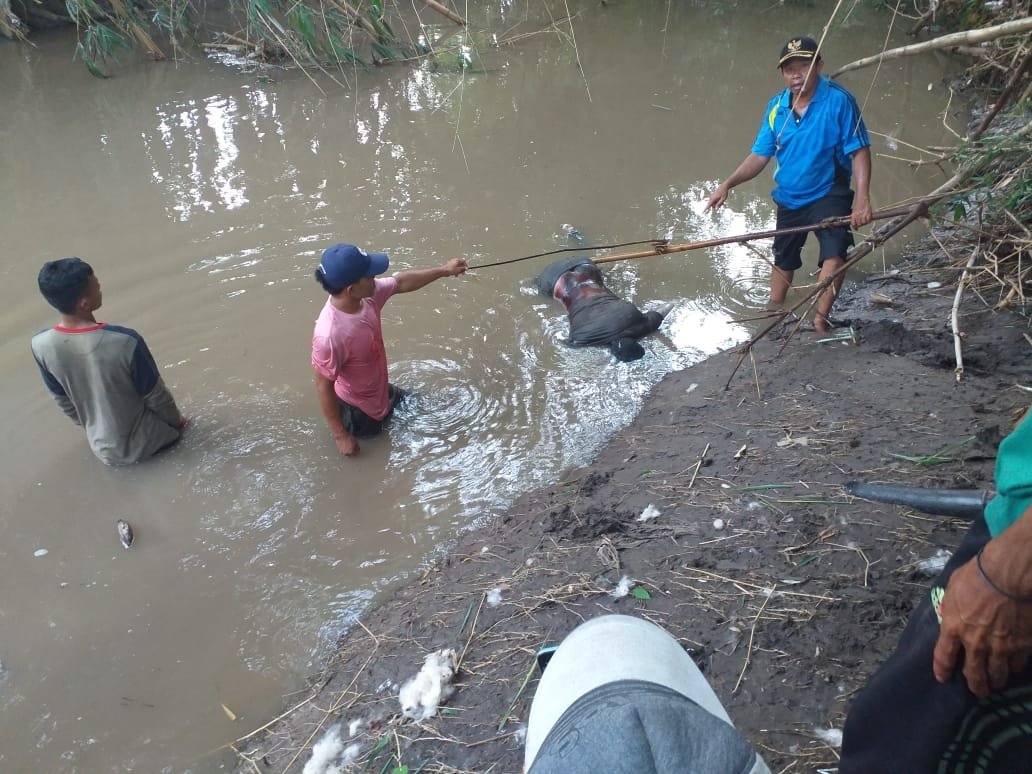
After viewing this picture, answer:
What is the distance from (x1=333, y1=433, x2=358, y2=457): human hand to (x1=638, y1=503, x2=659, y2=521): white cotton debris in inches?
69.5

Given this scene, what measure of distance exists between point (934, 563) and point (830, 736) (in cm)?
77

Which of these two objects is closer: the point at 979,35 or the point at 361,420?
the point at 979,35

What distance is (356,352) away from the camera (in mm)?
3543

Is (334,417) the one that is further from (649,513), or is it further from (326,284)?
(649,513)

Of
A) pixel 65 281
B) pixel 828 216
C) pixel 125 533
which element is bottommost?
pixel 125 533

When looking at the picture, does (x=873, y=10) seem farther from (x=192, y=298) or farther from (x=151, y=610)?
(x=151, y=610)

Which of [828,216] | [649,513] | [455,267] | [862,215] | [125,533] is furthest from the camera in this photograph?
[828,216]

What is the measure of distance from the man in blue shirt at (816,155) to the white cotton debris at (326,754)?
315 cm

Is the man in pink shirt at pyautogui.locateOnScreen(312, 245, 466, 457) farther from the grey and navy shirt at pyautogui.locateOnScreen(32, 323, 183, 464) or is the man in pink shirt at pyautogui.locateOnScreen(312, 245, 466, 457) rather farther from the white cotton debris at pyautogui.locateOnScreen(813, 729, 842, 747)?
the white cotton debris at pyautogui.locateOnScreen(813, 729, 842, 747)

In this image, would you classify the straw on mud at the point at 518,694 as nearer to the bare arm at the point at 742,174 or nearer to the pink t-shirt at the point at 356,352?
the pink t-shirt at the point at 356,352

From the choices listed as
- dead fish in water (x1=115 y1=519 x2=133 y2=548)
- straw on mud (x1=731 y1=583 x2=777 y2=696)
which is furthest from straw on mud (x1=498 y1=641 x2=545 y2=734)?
dead fish in water (x1=115 y1=519 x2=133 y2=548)

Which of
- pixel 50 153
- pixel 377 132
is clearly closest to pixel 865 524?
pixel 377 132

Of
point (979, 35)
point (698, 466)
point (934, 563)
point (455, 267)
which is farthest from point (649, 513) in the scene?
point (979, 35)

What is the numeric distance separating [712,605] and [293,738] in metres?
1.59
